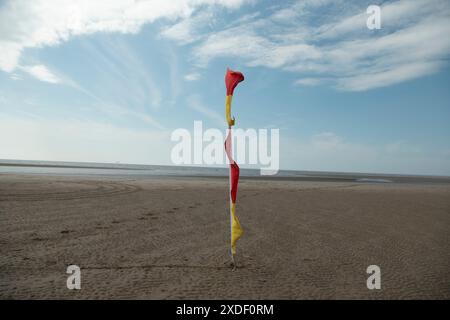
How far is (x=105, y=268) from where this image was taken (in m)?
4.99

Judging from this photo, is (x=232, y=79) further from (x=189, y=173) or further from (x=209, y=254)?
(x=189, y=173)

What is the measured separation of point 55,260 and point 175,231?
3.17 m

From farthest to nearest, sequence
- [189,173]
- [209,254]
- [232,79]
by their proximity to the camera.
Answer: [189,173] → [209,254] → [232,79]

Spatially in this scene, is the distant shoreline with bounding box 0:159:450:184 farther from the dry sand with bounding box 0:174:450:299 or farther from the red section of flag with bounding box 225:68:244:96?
the red section of flag with bounding box 225:68:244:96

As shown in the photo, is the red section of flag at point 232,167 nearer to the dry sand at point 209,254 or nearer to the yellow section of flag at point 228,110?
the yellow section of flag at point 228,110

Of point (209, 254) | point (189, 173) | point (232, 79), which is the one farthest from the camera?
point (189, 173)

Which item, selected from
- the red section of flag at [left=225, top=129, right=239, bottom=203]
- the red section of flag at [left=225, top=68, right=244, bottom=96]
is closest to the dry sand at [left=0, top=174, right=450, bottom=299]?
the red section of flag at [left=225, top=129, right=239, bottom=203]

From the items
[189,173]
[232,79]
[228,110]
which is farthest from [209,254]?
[189,173]

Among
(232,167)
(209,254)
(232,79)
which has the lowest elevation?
(209,254)

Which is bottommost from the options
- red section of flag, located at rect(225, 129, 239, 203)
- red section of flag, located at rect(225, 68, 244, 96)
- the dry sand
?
the dry sand

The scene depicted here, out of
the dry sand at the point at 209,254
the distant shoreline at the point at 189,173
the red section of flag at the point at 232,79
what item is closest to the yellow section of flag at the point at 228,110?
the red section of flag at the point at 232,79

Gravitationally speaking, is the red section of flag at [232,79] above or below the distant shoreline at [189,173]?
above
